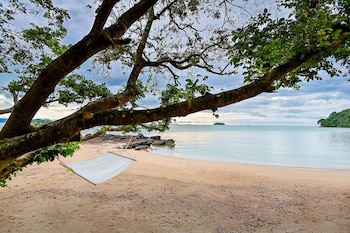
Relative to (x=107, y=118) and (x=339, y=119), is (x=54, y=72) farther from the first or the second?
(x=339, y=119)

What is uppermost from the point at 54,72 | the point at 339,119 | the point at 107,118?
the point at 339,119

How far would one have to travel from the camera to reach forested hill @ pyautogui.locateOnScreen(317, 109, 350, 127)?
44.0 m

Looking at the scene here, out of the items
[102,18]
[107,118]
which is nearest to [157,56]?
[102,18]

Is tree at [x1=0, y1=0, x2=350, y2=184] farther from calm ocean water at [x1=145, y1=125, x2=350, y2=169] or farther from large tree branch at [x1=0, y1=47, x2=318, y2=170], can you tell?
calm ocean water at [x1=145, y1=125, x2=350, y2=169]

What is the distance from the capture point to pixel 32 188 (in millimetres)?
4484

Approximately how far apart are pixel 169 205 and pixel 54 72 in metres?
2.95

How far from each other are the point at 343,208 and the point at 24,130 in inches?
182

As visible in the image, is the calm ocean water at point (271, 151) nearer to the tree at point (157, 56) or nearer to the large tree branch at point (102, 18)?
the tree at point (157, 56)

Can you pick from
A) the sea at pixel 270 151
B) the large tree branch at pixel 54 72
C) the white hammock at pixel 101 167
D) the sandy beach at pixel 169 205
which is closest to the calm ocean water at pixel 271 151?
the sea at pixel 270 151

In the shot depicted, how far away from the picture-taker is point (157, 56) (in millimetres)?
3781

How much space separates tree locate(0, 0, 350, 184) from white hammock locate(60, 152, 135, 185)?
1025mm

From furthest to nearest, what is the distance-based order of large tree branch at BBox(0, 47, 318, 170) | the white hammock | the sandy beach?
the white hammock
the sandy beach
large tree branch at BBox(0, 47, 318, 170)

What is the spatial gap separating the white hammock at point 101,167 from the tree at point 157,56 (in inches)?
40.4

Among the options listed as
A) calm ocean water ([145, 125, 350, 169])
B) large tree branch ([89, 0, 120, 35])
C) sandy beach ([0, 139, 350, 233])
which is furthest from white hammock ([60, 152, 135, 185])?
calm ocean water ([145, 125, 350, 169])
